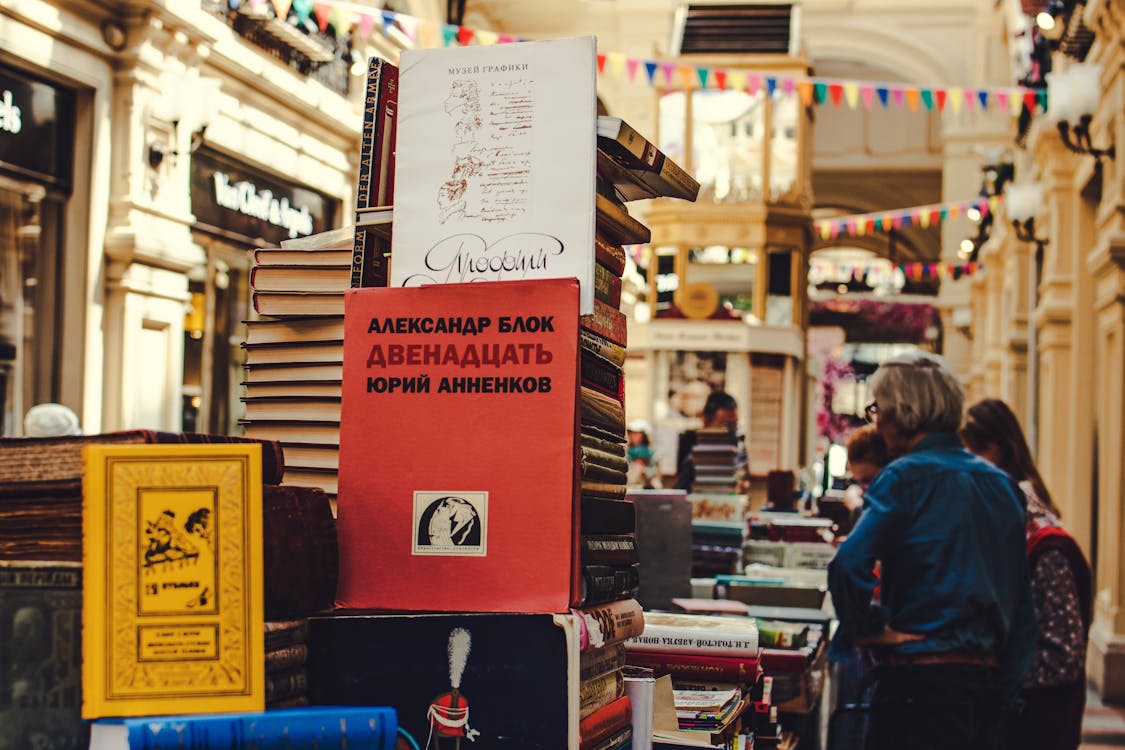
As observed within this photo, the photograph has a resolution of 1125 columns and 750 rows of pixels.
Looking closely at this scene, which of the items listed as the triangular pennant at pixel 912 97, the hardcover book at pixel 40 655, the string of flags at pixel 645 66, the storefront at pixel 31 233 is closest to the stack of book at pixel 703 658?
the hardcover book at pixel 40 655

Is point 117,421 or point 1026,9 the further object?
point 1026,9

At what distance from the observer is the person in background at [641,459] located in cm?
1415

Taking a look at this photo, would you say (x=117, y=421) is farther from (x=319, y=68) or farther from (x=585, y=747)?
(x=585, y=747)

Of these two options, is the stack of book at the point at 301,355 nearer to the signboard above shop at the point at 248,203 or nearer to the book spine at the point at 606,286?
the book spine at the point at 606,286

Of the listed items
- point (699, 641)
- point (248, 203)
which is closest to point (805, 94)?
point (248, 203)

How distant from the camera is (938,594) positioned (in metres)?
3.18

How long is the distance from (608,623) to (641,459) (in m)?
13.4

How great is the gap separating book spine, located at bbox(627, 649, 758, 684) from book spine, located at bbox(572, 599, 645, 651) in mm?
569

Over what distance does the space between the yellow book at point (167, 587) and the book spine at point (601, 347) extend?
577 mm

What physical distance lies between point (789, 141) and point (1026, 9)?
5661 mm

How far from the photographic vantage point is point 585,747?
1956mm

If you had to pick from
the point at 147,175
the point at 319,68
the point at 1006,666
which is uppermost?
the point at 319,68

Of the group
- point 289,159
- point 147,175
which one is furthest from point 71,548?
point 289,159

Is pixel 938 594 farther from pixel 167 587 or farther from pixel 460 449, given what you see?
pixel 167 587
